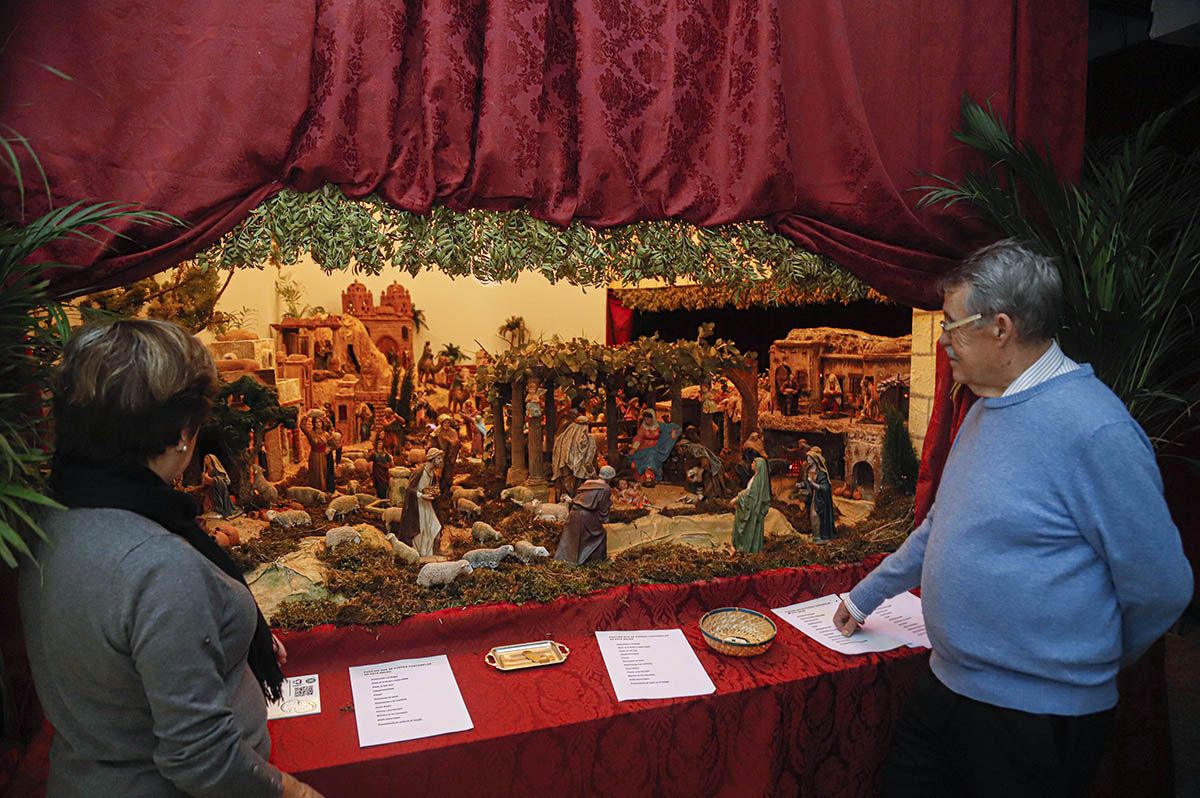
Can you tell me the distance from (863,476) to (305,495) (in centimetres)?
277

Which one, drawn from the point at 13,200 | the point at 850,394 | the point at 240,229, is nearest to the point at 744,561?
the point at 850,394

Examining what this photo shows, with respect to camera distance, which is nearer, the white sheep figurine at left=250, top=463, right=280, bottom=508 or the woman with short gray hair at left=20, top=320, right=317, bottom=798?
the woman with short gray hair at left=20, top=320, right=317, bottom=798

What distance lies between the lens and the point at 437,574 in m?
2.64

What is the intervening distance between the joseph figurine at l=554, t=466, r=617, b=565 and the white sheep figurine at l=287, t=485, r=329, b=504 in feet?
3.47

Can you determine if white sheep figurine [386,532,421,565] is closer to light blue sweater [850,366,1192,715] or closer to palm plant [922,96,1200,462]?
light blue sweater [850,366,1192,715]

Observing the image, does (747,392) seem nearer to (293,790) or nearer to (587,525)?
(587,525)

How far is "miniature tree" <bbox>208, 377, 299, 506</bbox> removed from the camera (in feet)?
9.30

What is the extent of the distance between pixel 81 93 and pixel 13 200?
348 mm

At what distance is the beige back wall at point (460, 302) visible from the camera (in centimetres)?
330

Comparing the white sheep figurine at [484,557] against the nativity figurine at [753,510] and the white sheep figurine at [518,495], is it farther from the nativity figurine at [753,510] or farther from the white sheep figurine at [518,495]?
the nativity figurine at [753,510]

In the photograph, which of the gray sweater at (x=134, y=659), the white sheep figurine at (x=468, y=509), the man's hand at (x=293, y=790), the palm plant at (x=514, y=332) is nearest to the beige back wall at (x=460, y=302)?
the palm plant at (x=514, y=332)

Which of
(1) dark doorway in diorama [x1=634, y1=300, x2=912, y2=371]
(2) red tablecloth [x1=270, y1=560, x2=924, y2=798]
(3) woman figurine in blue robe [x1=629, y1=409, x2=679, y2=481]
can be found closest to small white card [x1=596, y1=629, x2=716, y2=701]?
(2) red tablecloth [x1=270, y1=560, x2=924, y2=798]

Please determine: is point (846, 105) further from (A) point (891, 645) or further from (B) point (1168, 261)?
(A) point (891, 645)

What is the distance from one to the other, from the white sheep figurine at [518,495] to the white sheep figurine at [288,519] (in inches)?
32.5
